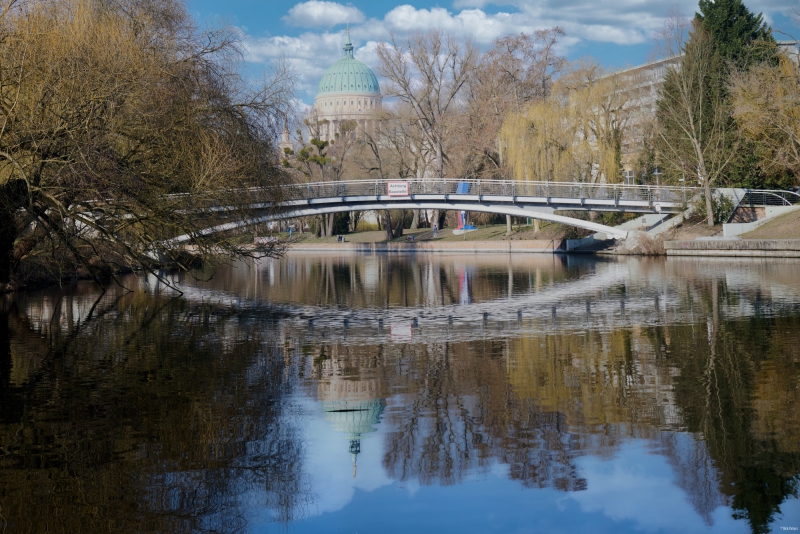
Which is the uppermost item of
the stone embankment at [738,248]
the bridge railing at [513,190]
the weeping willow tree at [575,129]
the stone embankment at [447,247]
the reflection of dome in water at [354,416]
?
the weeping willow tree at [575,129]

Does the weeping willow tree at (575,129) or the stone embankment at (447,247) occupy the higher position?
the weeping willow tree at (575,129)

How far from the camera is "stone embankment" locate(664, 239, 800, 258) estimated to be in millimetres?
37562

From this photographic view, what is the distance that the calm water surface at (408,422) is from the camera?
22.3 ft

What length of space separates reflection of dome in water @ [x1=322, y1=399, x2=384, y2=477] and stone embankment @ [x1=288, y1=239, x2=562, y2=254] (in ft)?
141

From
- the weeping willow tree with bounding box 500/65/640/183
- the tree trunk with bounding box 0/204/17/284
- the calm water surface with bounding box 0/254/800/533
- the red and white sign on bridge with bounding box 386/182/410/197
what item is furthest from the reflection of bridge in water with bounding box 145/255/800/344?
the weeping willow tree with bounding box 500/65/640/183

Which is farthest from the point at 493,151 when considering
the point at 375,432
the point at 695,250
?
the point at 375,432

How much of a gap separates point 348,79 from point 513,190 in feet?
366

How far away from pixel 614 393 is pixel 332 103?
149m

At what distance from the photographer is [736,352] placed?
13273 millimetres

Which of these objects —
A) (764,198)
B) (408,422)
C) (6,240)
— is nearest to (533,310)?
(408,422)

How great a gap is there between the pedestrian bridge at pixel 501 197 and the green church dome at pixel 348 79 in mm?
108449

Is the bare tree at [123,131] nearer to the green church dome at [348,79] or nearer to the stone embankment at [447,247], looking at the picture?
the stone embankment at [447,247]

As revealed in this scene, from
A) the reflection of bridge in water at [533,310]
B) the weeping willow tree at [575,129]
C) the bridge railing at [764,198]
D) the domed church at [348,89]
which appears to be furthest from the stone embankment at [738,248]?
the domed church at [348,89]

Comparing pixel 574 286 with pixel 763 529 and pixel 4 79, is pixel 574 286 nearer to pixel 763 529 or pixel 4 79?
pixel 4 79
